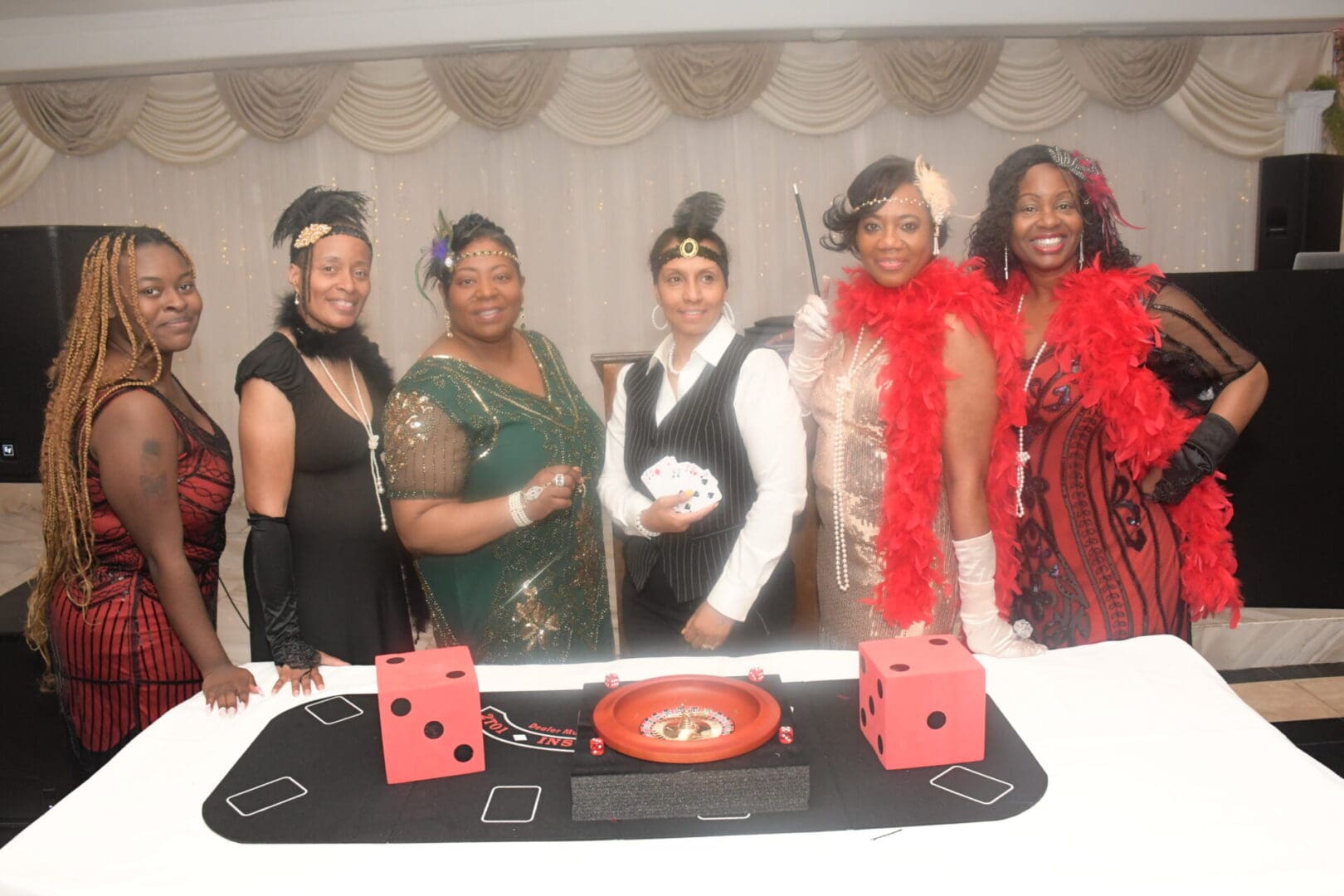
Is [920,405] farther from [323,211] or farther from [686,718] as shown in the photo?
[323,211]

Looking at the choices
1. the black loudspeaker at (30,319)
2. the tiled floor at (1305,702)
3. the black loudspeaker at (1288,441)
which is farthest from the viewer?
the black loudspeaker at (1288,441)

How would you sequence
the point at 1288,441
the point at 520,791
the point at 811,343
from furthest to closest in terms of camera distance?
the point at 1288,441
the point at 811,343
the point at 520,791

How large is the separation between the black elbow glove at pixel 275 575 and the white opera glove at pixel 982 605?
1.14 m

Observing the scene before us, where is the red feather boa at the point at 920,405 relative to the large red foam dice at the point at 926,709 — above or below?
above

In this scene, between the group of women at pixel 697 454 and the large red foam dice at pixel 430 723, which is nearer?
the large red foam dice at pixel 430 723

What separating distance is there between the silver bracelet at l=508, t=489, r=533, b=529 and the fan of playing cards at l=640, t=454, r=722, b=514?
0.26 metres

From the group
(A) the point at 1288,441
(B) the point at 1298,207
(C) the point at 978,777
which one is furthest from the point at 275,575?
(B) the point at 1298,207

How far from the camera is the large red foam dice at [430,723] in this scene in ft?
3.83

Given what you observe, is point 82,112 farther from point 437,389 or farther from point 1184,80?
point 1184,80

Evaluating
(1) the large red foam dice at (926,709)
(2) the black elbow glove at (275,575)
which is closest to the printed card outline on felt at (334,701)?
(2) the black elbow glove at (275,575)

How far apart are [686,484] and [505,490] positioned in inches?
14.7

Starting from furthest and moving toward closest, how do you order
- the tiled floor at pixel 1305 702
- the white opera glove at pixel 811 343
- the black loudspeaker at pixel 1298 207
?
the black loudspeaker at pixel 1298 207 < the tiled floor at pixel 1305 702 < the white opera glove at pixel 811 343

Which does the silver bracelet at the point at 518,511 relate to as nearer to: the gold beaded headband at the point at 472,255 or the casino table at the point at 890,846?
the gold beaded headband at the point at 472,255

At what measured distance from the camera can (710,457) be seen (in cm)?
183
